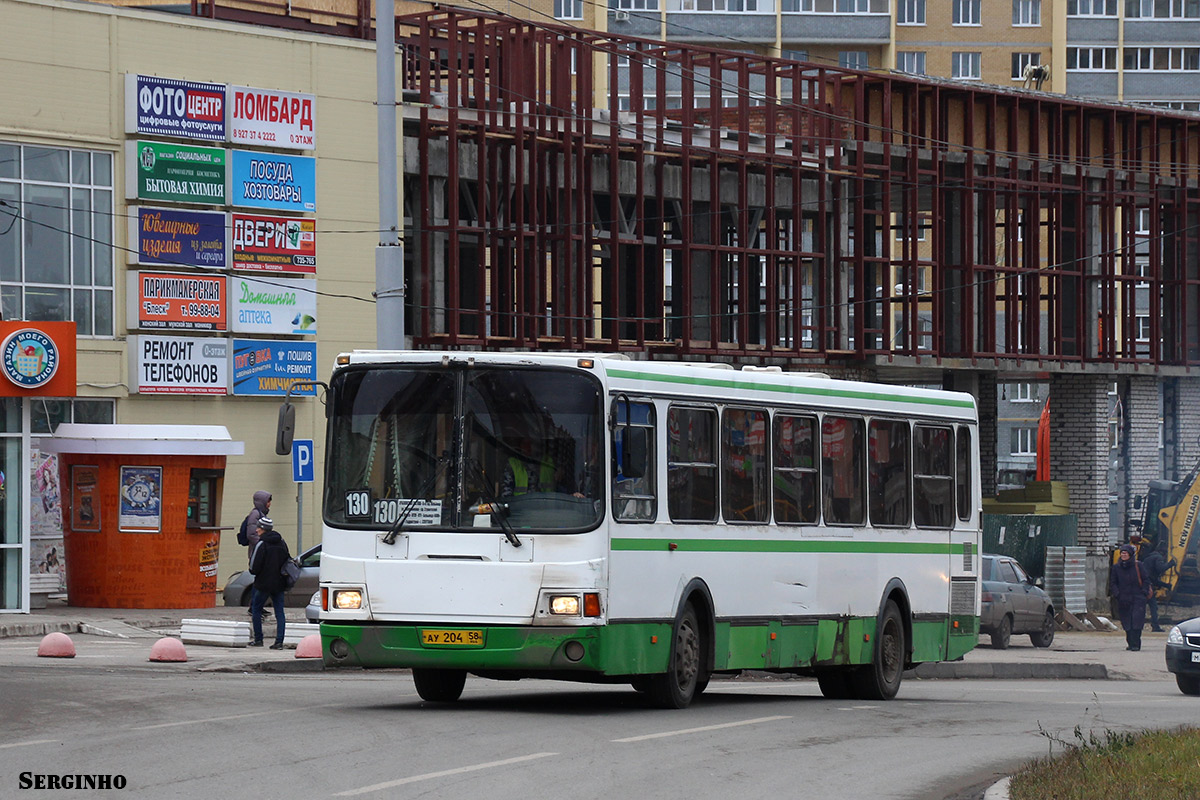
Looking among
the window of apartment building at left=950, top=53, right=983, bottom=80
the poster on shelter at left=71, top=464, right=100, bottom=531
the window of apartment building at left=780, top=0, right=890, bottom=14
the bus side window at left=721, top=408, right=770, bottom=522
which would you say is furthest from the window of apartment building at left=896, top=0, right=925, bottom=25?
the bus side window at left=721, top=408, right=770, bottom=522

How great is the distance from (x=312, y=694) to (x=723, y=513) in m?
4.03

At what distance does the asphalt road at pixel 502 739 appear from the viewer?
10953mm

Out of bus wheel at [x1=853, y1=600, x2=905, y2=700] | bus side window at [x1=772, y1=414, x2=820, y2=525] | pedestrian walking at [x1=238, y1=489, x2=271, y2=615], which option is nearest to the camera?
bus side window at [x1=772, y1=414, x2=820, y2=525]

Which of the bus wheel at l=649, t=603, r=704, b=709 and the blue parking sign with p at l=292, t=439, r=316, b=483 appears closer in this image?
the bus wheel at l=649, t=603, r=704, b=709

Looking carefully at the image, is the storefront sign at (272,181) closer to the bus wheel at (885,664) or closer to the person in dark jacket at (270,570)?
the person in dark jacket at (270,570)

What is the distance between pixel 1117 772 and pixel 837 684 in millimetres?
7931

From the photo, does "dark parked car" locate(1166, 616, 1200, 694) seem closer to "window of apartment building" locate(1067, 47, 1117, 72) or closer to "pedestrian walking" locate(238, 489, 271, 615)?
"pedestrian walking" locate(238, 489, 271, 615)

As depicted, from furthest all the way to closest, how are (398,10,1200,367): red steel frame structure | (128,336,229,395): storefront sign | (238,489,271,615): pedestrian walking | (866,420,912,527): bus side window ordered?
(398,10,1200,367): red steel frame structure < (128,336,229,395): storefront sign < (238,489,271,615): pedestrian walking < (866,420,912,527): bus side window

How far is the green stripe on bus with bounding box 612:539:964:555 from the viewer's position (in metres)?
15.0

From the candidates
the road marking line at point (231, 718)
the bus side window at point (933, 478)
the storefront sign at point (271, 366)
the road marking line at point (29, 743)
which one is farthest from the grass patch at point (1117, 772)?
the storefront sign at point (271, 366)

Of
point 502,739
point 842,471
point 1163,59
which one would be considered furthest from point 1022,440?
point 502,739

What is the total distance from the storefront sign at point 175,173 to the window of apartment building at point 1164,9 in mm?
74688

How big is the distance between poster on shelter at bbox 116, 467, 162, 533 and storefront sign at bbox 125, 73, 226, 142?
645cm

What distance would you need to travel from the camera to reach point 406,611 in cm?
1454
